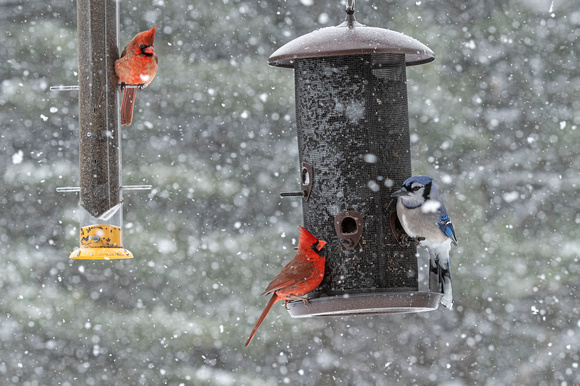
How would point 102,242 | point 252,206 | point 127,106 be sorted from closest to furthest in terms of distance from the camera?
1. point 102,242
2. point 127,106
3. point 252,206

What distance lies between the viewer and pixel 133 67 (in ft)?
19.5

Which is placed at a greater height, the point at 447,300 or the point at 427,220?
the point at 427,220

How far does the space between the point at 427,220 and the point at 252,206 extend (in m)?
6.09

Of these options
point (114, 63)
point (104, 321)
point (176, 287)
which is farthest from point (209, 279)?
point (114, 63)

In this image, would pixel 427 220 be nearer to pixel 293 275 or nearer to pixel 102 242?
pixel 293 275

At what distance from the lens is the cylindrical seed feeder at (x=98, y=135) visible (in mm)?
5875

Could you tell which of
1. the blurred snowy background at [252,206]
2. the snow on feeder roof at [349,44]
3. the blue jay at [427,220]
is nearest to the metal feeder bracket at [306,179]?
the blue jay at [427,220]

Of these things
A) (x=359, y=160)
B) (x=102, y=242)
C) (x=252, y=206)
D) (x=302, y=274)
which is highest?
(x=359, y=160)

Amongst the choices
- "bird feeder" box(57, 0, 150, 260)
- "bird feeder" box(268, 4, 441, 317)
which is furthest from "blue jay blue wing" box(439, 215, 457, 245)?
"bird feeder" box(57, 0, 150, 260)

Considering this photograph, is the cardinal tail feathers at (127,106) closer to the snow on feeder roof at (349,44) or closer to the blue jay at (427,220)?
the snow on feeder roof at (349,44)

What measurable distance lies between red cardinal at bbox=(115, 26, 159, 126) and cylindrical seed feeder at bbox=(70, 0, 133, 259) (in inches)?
3.5

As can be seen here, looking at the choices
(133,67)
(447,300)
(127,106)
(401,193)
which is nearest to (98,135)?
(127,106)

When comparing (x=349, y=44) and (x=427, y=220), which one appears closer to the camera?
(x=349, y=44)

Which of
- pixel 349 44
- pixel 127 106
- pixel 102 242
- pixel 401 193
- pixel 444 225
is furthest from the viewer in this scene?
pixel 127 106
